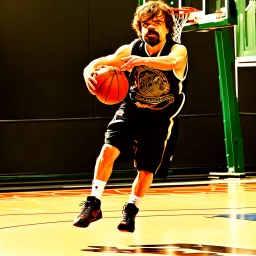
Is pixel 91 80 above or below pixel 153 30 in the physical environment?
below

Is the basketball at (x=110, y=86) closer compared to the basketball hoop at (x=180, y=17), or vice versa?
the basketball at (x=110, y=86)

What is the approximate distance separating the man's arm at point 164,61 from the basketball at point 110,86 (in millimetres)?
210

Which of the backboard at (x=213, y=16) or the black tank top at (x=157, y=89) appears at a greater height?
the backboard at (x=213, y=16)

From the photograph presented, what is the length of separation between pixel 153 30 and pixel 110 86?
515mm

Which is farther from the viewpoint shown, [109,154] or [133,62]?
[109,154]

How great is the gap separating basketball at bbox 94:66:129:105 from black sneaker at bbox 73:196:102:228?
737 millimetres

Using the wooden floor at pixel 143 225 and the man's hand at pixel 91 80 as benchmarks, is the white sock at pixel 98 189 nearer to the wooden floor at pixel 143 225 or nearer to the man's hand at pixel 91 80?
the wooden floor at pixel 143 225

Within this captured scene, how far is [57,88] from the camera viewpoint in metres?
12.5

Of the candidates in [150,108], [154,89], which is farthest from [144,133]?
[154,89]

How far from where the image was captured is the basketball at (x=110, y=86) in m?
6.01

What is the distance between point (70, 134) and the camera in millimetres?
12508

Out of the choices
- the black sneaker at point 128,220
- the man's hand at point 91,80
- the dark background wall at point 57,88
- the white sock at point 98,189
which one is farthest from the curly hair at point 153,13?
the dark background wall at point 57,88

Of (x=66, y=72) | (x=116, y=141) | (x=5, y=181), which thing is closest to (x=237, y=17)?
(x=66, y=72)

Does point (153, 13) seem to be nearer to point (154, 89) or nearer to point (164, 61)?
point (164, 61)
